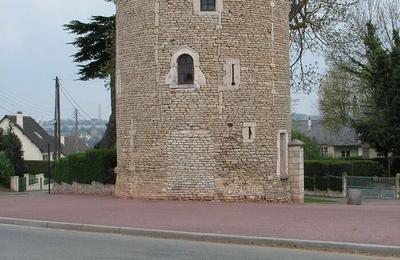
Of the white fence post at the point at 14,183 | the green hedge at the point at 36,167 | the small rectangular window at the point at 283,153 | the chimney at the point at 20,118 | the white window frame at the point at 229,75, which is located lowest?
the white fence post at the point at 14,183

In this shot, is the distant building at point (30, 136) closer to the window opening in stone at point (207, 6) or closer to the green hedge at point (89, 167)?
the green hedge at point (89, 167)

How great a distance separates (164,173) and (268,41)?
669cm

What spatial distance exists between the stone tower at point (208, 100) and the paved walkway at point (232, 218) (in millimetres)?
1605

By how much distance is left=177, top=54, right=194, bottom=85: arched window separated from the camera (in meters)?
25.4

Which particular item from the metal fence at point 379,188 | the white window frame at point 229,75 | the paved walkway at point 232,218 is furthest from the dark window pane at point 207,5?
the metal fence at point 379,188

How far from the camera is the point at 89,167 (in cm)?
3356

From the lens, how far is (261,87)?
1016 inches

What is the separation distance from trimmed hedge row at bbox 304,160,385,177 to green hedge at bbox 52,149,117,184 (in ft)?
53.3

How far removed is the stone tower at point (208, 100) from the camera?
25.2 meters

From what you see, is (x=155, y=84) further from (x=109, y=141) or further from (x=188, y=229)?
(x=109, y=141)

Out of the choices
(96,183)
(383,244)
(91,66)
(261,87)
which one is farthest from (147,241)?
(91,66)

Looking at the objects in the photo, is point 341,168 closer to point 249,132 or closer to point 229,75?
point 249,132

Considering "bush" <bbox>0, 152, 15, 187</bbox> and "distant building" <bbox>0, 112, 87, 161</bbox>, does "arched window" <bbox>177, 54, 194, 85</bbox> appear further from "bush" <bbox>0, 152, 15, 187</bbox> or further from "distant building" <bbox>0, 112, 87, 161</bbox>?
"distant building" <bbox>0, 112, 87, 161</bbox>

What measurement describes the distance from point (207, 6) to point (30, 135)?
5874cm
